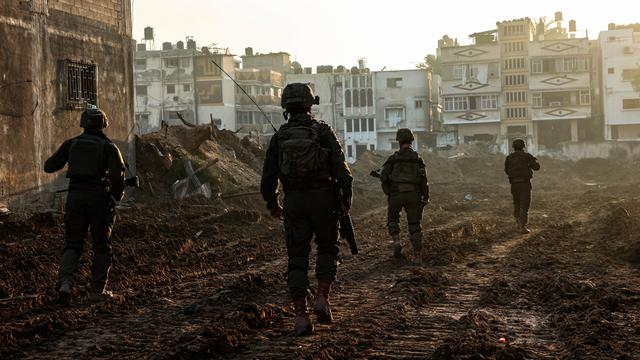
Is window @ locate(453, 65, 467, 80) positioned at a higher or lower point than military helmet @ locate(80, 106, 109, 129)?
higher

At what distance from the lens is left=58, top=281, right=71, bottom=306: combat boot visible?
311 inches

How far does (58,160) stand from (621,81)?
216 ft

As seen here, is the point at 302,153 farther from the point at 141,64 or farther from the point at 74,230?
the point at 141,64

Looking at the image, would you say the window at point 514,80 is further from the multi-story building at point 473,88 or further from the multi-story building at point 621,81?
the multi-story building at point 621,81

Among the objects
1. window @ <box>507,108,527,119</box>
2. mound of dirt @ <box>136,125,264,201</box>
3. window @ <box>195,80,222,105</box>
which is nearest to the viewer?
mound of dirt @ <box>136,125,264,201</box>

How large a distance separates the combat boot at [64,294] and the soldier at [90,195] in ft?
0.06

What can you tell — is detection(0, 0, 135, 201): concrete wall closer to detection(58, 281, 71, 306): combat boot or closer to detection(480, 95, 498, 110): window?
detection(58, 281, 71, 306): combat boot

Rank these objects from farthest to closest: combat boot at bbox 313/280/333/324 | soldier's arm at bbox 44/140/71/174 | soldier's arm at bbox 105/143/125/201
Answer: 1. soldier's arm at bbox 105/143/125/201
2. soldier's arm at bbox 44/140/71/174
3. combat boot at bbox 313/280/333/324

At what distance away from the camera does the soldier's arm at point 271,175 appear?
23.1 feet

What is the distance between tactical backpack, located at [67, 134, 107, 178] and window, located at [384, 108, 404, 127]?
223ft

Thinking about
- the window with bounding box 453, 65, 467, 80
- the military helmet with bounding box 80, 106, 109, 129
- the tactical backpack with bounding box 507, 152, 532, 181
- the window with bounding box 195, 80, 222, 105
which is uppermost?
the window with bounding box 453, 65, 467, 80

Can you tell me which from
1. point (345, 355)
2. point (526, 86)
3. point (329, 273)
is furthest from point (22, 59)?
point (526, 86)

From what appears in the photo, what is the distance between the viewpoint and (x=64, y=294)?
7914mm

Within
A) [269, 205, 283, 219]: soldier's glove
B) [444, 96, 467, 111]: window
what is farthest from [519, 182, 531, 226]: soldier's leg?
[444, 96, 467, 111]: window
